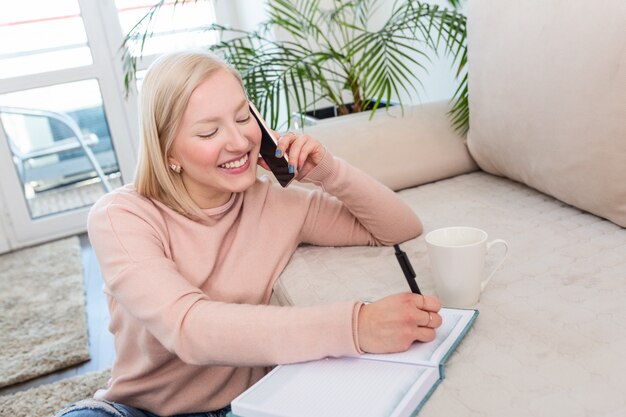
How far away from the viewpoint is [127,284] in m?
0.83

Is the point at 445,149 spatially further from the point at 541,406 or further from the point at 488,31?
the point at 541,406

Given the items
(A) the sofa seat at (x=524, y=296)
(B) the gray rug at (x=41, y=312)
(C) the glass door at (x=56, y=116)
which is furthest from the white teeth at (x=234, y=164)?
(C) the glass door at (x=56, y=116)

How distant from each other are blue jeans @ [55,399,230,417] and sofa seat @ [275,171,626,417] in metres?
0.23

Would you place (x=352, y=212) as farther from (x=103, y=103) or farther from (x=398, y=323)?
(x=103, y=103)

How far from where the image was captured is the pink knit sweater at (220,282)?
0.75 meters

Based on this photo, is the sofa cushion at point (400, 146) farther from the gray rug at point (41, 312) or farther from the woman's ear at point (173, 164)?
the gray rug at point (41, 312)

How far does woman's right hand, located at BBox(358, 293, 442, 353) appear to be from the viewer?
708 millimetres

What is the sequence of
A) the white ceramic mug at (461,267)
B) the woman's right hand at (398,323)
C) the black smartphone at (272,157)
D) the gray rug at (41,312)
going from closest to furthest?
Answer: 1. the woman's right hand at (398,323)
2. the white ceramic mug at (461,267)
3. the black smartphone at (272,157)
4. the gray rug at (41,312)

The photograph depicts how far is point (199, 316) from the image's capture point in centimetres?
78

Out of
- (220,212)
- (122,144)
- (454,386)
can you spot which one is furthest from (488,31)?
(122,144)

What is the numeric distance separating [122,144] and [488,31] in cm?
226

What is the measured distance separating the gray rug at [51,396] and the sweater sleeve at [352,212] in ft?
2.86

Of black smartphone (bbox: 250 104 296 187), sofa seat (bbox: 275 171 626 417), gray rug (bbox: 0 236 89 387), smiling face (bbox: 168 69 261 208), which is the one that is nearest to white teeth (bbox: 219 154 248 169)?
smiling face (bbox: 168 69 261 208)

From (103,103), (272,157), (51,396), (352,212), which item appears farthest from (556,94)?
(103,103)
